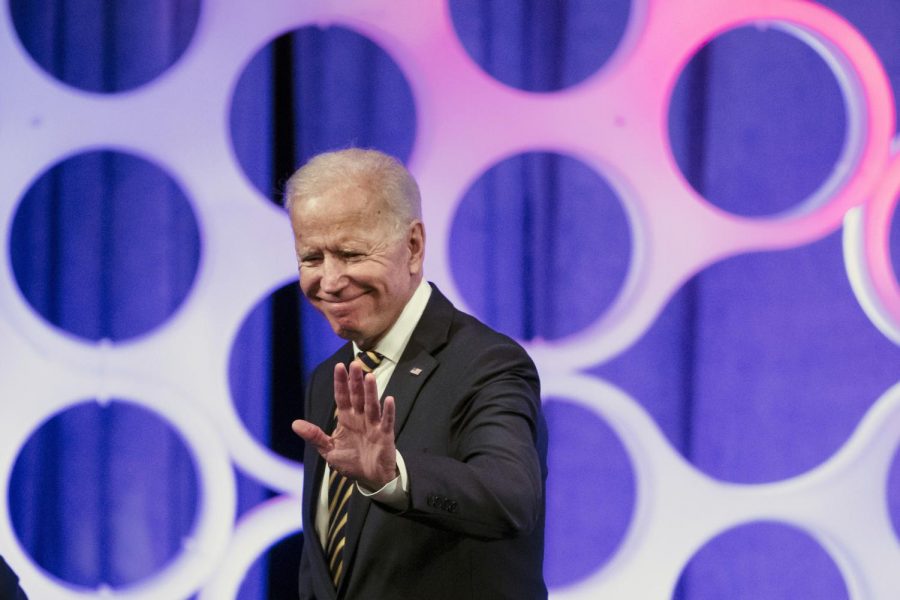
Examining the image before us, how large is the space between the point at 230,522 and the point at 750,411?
147 cm

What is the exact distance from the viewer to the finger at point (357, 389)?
1451 mm

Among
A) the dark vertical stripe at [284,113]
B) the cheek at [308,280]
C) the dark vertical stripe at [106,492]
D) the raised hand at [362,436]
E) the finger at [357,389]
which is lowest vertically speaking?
the dark vertical stripe at [106,492]

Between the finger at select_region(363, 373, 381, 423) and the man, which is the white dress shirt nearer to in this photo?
the man

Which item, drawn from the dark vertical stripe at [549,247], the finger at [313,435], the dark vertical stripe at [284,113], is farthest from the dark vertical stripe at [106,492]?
the finger at [313,435]

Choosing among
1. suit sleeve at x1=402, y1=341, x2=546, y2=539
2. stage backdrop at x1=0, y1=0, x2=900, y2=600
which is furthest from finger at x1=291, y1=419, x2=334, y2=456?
stage backdrop at x1=0, y1=0, x2=900, y2=600

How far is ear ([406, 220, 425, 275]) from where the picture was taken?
195 cm

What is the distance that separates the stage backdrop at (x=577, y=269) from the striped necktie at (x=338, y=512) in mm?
1175

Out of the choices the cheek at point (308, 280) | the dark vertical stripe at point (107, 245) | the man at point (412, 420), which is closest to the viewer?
the man at point (412, 420)

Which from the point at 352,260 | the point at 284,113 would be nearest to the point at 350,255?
the point at 352,260

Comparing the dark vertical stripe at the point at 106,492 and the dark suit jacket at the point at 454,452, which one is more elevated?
the dark suit jacket at the point at 454,452

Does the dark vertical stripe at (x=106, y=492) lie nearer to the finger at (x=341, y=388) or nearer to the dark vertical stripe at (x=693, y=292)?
the dark vertical stripe at (x=693, y=292)

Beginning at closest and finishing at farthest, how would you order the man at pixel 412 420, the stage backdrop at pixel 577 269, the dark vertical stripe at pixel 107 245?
the man at pixel 412 420
the stage backdrop at pixel 577 269
the dark vertical stripe at pixel 107 245

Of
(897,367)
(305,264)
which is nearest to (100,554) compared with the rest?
(305,264)

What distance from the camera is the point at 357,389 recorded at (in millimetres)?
1462
